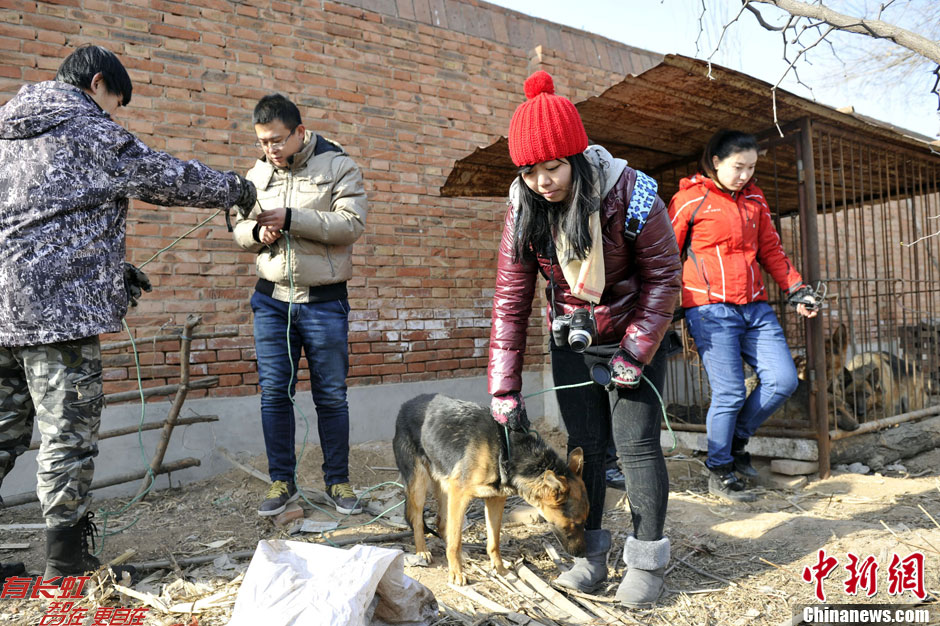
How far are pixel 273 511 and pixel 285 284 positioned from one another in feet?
4.41

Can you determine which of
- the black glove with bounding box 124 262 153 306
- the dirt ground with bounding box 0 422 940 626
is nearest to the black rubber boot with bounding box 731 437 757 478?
the dirt ground with bounding box 0 422 940 626

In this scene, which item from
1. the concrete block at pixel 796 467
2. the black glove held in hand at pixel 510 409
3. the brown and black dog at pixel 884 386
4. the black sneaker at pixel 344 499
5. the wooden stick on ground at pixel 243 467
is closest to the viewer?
the black glove held in hand at pixel 510 409

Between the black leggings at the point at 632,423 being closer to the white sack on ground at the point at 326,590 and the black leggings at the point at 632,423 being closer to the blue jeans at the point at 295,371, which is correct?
the white sack on ground at the point at 326,590

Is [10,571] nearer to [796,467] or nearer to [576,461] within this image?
[576,461]

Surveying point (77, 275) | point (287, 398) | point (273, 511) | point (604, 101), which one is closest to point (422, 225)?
point (604, 101)

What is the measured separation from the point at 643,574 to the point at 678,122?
367cm

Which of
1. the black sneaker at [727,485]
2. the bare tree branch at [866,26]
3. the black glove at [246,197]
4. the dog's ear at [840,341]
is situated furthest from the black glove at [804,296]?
the black glove at [246,197]

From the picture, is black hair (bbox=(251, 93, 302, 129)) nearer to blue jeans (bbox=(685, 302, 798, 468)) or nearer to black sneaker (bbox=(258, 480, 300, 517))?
black sneaker (bbox=(258, 480, 300, 517))

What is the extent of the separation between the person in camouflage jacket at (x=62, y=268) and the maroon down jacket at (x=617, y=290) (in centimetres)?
168

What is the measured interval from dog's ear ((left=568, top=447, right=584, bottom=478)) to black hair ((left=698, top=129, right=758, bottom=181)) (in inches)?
98.6

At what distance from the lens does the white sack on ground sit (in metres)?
2.01

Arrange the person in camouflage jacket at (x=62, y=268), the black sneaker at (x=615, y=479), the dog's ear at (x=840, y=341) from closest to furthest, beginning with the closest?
the person in camouflage jacket at (x=62, y=268) < the black sneaker at (x=615, y=479) < the dog's ear at (x=840, y=341)

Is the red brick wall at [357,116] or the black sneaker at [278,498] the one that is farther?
the red brick wall at [357,116]

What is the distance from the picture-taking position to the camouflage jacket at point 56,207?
2.65m
